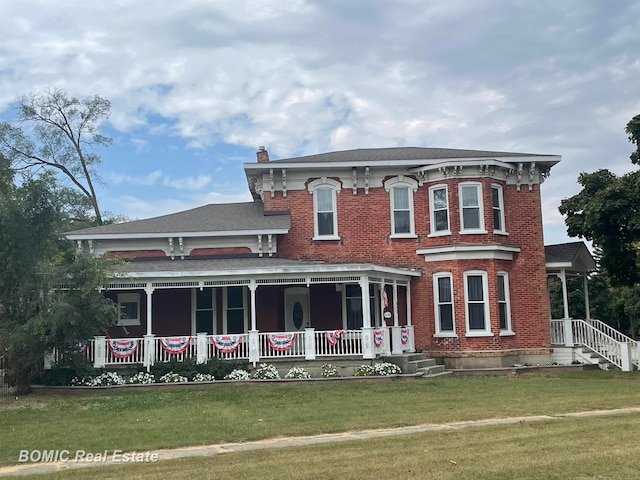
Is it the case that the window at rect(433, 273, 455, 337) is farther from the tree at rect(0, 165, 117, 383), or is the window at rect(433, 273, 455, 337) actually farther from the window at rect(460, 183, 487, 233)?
the tree at rect(0, 165, 117, 383)

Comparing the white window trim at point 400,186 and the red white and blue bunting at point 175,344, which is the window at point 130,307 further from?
the white window trim at point 400,186

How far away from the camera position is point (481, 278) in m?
21.5

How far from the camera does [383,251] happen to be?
22.5 meters

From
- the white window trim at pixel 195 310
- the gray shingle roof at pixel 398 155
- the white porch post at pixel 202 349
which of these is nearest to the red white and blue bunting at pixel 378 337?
the white porch post at pixel 202 349

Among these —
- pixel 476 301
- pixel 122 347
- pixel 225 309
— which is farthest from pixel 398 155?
pixel 122 347

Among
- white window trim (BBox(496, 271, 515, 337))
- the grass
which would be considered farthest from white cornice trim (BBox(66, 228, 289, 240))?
white window trim (BBox(496, 271, 515, 337))

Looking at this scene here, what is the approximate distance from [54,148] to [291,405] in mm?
32084

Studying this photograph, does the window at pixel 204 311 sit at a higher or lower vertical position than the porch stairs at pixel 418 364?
higher

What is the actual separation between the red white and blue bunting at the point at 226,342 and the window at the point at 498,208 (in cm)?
955

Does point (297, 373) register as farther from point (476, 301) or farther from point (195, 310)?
point (476, 301)

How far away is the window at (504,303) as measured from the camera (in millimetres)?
21625

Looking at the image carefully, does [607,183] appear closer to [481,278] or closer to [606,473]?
[481,278]

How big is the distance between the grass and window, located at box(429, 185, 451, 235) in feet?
17.3

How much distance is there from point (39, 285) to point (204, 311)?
249 inches
